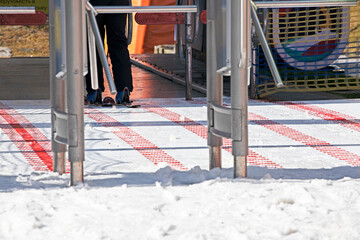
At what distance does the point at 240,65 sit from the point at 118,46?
2.94m

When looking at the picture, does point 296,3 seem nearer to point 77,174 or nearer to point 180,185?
point 180,185

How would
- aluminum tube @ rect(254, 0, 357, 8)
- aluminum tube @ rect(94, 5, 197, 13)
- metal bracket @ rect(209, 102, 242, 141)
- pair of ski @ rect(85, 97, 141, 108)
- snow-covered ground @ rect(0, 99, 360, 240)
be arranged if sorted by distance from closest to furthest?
snow-covered ground @ rect(0, 99, 360, 240)
metal bracket @ rect(209, 102, 242, 141)
aluminum tube @ rect(254, 0, 357, 8)
aluminum tube @ rect(94, 5, 197, 13)
pair of ski @ rect(85, 97, 141, 108)

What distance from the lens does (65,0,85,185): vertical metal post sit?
266 centimetres

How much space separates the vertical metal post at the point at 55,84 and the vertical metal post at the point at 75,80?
16cm

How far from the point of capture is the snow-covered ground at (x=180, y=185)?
2.25 meters

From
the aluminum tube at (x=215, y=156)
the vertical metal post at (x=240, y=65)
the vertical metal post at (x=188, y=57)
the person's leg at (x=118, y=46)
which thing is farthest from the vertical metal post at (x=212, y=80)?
the vertical metal post at (x=188, y=57)

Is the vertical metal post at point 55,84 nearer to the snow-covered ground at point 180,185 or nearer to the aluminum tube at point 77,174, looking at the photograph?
the snow-covered ground at point 180,185

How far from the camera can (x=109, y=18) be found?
5.49 metres

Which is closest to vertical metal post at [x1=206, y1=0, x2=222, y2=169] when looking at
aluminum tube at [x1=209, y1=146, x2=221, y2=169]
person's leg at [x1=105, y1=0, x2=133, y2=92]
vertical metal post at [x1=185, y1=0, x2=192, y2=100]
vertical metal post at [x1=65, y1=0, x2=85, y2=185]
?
aluminum tube at [x1=209, y1=146, x2=221, y2=169]

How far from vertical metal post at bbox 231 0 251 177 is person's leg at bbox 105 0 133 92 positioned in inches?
112

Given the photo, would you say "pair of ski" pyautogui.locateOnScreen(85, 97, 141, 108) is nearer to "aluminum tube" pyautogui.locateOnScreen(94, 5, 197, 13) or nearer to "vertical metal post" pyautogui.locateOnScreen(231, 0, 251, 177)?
"aluminum tube" pyautogui.locateOnScreen(94, 5, 197, 13)

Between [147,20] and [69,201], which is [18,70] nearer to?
[147,20]

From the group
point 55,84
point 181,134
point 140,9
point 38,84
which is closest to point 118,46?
point 140,9

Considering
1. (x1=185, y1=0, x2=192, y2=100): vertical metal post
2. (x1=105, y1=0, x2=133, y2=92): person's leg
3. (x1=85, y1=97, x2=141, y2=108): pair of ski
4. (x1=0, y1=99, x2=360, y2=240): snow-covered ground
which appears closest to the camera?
(x1=0, y1=99, x2=360, y2=240): snow-covered ground
